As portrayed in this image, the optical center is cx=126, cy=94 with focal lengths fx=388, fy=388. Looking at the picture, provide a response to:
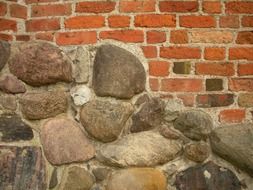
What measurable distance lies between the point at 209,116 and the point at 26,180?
1020 millimetres

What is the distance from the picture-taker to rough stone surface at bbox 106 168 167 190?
1.98 meters

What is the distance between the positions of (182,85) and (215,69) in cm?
20

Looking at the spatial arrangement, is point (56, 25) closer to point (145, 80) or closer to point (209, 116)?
point (145, 80)

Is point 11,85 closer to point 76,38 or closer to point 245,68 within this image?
point 76,38

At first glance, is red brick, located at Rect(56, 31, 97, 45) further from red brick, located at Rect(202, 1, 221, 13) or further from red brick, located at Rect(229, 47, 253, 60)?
red brick, located at Rect(229, 47, 253, 60)

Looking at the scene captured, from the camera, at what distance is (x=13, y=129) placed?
2.07 m

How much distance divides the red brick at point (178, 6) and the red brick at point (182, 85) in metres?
0.38

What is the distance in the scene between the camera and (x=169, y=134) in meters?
2.06

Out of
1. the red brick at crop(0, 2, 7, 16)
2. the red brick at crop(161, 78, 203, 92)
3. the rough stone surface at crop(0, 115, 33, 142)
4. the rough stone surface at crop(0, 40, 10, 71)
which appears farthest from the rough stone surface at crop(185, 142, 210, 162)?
the red brick at crop(0, 2, 7, 16)

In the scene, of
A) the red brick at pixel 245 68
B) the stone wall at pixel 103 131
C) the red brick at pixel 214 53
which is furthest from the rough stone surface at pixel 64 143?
the red brick at pixel 245 68

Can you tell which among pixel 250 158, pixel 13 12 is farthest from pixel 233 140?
pixel 13 12

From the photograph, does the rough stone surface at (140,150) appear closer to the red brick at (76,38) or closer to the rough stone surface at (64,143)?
the rough stone surface at (64,143)

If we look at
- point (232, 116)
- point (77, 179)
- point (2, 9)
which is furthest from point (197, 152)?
point (2, 9)

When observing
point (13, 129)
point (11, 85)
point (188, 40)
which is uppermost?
point (188, 40)
